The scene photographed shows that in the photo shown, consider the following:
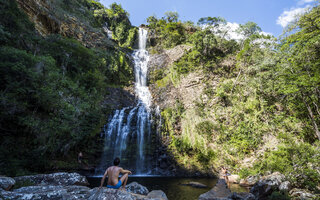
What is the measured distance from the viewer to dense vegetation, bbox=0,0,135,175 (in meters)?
8.13

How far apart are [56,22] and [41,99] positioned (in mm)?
13094

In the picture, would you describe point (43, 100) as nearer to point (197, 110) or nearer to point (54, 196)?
point (54, 196)

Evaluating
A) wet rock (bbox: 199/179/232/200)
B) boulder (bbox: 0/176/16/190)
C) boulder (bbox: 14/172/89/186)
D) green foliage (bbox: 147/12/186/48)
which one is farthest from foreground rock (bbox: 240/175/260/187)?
green foliage (bbox: 147/12/186/48)

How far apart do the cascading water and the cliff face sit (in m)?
11.6

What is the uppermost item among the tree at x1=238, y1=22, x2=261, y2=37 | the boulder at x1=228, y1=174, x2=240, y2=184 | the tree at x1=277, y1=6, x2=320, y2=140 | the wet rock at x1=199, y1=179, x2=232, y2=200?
the tree at x1=238, y1=22, x2=261, y2=37

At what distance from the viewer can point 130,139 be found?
16.7 meters

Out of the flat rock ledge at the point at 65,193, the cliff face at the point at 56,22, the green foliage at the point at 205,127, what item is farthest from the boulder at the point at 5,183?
the cliff face at the point at 56,22

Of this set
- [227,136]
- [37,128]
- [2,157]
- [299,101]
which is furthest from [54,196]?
[299,101]

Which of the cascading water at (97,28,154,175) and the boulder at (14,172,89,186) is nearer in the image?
Result: the boulder at (14,172,89,186)

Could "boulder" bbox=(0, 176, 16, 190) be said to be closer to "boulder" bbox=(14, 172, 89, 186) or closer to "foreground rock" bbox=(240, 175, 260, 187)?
"boulder" bbox=(14, 172, 89, 186)

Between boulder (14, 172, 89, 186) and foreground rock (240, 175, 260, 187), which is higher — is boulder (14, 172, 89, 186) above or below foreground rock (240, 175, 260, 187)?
above

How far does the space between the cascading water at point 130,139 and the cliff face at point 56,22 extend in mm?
11633

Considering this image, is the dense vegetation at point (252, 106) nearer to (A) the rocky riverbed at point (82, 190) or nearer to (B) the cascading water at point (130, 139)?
(A) the rocky riverbed at point (82, 190)

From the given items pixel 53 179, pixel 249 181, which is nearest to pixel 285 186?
pixel 249 181
